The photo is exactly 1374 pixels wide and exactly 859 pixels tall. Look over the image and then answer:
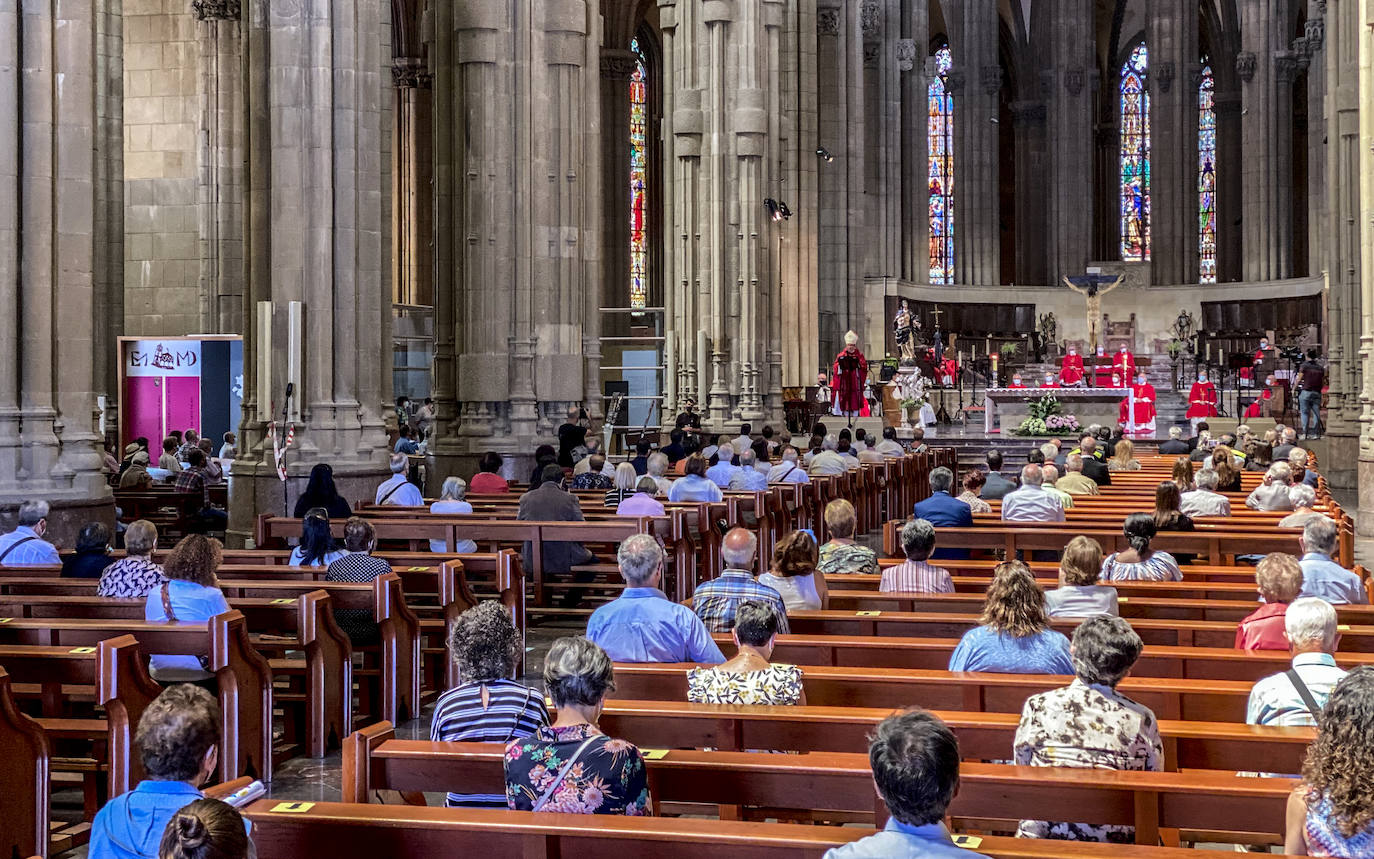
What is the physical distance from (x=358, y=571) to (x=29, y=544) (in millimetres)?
2670

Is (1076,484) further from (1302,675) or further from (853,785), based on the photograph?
(853,785)

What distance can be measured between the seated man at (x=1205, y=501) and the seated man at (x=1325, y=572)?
13.4 ft

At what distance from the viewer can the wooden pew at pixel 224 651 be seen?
6.86 m

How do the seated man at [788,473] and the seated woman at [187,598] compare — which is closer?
the seated woman at [187,598]

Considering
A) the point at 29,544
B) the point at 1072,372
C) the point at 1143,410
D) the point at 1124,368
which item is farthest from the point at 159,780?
the point at 1124,368

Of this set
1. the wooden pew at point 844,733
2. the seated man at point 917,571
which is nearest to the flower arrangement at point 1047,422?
the seated man at point 917,571

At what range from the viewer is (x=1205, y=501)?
1239 cm

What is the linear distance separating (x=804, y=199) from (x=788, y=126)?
241cm

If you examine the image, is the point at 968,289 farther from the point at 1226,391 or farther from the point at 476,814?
the point at 476,814

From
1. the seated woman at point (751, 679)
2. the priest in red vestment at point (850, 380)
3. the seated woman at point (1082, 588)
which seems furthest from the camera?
the priest in red vestment at point (850, 380)

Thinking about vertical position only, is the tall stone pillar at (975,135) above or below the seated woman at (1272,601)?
above

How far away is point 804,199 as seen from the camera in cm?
3541

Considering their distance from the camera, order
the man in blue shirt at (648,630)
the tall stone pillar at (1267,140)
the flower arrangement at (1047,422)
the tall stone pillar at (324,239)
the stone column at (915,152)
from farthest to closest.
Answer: the stone column at (915,152)
the tall stone pillar at (1267,140)
the flower arrangement at (1047,422)
the tall stone pillar at (324,239)
the man in blue shirt at (648,630)

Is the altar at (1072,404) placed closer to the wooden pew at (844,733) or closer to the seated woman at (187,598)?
the seated woman at (187,598)
